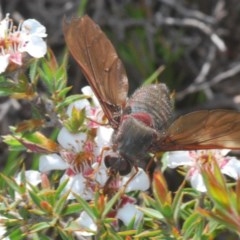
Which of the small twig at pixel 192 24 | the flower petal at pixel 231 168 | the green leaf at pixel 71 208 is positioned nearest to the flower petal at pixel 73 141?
the green leaf at pixel 71 208

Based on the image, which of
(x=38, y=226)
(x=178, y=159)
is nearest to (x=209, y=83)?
(x=178, y=159)

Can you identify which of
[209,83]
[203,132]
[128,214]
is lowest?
[209,83]

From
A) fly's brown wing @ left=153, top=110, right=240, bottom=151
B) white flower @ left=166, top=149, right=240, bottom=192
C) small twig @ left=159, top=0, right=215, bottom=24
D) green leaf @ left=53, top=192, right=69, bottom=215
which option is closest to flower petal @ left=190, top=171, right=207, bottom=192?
white flower @ left=166, top=149, right=240, bottom=192

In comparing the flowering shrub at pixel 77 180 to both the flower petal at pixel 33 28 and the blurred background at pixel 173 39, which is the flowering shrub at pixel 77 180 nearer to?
the flower petal at pixel 33 28

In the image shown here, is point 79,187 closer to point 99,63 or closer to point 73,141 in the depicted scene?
point 73,141

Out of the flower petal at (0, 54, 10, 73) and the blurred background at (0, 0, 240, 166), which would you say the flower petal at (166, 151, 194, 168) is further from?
the blurred background at (0, 0, 240, 166)

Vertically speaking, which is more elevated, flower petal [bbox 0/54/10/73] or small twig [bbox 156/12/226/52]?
flower petal [bbox 0/54/10/73]

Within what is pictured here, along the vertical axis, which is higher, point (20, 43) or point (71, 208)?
point (20, 43)

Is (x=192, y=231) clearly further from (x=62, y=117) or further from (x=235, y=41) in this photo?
(x=235, y=41)
